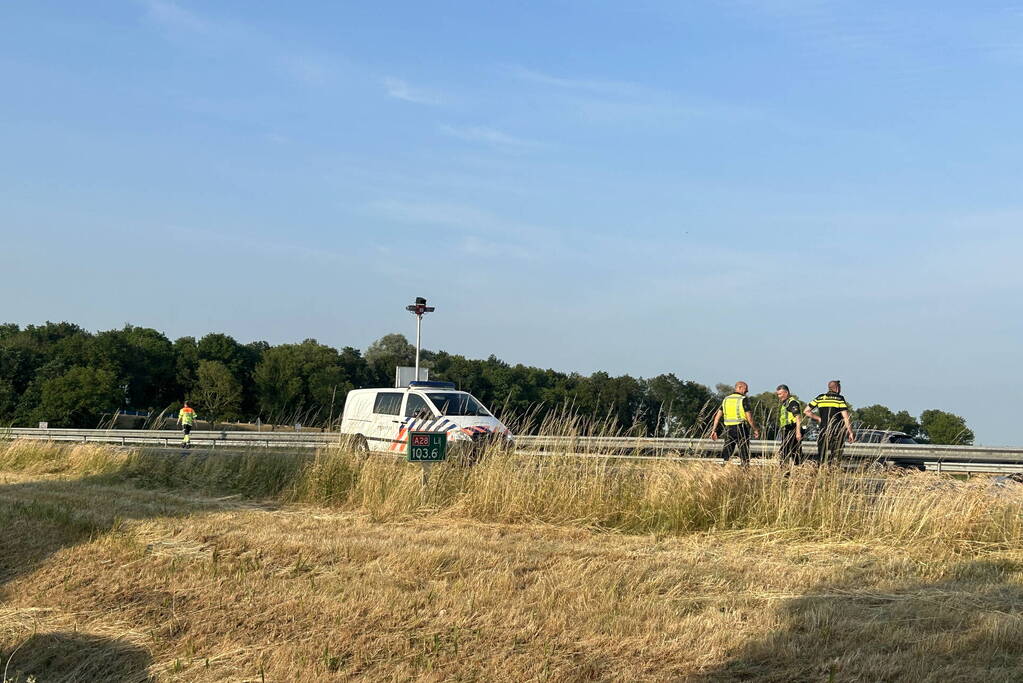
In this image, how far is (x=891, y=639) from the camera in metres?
6.41

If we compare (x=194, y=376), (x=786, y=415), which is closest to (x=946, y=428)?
(x=786, y=415)

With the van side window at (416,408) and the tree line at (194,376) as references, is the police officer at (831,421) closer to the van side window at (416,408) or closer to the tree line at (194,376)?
the van side window at (416,408)

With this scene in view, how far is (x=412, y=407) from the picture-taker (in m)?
19.9

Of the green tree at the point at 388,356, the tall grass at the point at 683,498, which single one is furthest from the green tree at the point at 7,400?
the tall grass at the point at 683,498

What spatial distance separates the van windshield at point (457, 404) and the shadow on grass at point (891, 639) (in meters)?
12.2

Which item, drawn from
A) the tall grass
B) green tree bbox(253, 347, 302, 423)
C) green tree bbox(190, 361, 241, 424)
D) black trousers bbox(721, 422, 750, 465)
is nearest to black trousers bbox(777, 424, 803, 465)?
black trousers bbox(721, 422, 750, 465)

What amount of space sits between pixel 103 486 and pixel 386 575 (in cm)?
809

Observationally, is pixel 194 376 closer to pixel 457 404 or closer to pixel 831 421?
pixel 457 404

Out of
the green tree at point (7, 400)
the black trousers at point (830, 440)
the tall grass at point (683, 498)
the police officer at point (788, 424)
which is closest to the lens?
the tall grass at point (683, 498)

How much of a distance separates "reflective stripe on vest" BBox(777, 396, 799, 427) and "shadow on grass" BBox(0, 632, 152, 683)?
11616 millimetres

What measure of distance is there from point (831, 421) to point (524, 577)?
817 cm

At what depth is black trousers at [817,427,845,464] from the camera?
13.8m

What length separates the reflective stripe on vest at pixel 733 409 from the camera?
15781 mm

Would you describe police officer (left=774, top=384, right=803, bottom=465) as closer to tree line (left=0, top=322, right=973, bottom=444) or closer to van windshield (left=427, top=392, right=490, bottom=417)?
van windshield (left=427, top=392, right=490, bottom=417)
